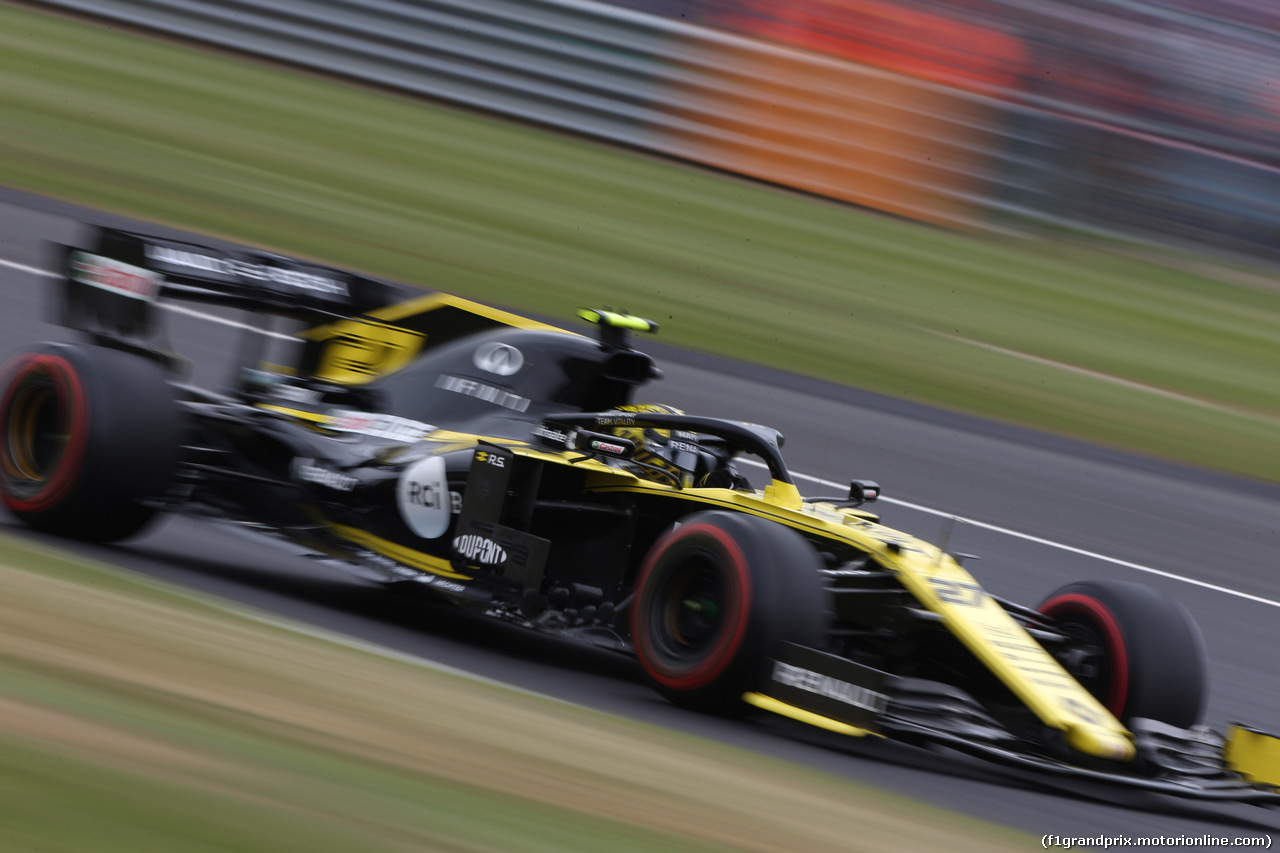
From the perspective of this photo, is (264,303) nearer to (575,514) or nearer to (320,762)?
(575,514)

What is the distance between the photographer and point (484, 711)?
485cm

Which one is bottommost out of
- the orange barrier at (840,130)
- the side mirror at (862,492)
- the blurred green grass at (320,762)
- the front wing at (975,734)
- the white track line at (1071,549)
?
the blurred green grass at (320,762)

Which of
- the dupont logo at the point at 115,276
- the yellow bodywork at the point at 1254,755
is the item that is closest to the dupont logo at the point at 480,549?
the dupont logo at the point at 115,276

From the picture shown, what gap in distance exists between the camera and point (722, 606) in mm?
5590

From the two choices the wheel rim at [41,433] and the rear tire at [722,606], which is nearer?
the rear tire at [722,606]

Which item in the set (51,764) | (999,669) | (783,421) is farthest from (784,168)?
(51,764)

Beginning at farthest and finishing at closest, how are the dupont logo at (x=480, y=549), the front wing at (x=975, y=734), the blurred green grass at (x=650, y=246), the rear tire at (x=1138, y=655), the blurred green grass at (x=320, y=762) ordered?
A: the blurred green grass at (x=650, y=246)
the dupont logo at (x=480, y=549)
the rear tire at (x=1138, y=655)
the front wing at (x=975, y=734)
the blurred green grass at (x=320, y=762)

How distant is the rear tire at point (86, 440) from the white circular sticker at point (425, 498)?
3.30 feet

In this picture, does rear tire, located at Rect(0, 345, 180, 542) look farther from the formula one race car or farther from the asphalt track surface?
the asphalt track surface

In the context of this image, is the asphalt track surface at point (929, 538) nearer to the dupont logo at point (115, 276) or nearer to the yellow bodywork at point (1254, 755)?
the yellow bodywork at point (1254, 755)

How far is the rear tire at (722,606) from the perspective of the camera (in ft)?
17.8

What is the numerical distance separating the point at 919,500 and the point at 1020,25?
776cm

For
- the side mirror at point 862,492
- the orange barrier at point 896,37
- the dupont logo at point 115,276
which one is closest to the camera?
the side mirror at point 862,492

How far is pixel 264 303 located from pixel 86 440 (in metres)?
1.50
